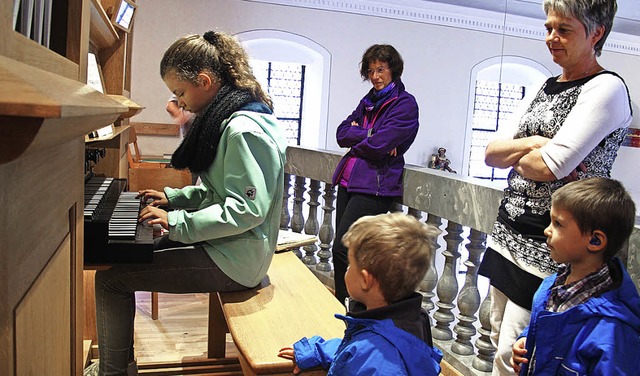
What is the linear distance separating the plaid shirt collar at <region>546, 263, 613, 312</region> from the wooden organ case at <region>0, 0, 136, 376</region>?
1.16 m

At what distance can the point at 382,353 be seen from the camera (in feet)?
4.69

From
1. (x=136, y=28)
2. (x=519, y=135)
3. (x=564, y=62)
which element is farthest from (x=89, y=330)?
(x=136, y=28)

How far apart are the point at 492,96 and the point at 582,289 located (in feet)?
36.0

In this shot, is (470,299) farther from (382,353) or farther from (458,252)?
(382,353)

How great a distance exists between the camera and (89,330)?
296 centimetres

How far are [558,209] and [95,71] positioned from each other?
2.27 m

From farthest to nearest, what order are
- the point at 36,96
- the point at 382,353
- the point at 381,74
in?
1. the point at 381,74
2. the point at 382,353
3. the point at 36,96

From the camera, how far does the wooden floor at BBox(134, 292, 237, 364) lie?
3074mm

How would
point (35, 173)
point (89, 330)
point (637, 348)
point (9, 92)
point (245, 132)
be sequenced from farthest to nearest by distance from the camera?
point (89, 330) → point (245, 132) → point (637, 348) → point (35, 173) → point (9, 92)

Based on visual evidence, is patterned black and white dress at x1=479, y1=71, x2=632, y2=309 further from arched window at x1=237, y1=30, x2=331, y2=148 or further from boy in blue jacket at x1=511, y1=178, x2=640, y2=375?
arched window at x1=237, y1=30, x2=331, y2=148

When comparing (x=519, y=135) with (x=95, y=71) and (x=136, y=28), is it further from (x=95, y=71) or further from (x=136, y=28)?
(x=136, y=28)

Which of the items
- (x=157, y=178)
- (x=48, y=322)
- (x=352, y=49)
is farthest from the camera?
(x=352, y=49)

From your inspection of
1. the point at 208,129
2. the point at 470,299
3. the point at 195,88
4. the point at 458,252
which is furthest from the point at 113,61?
the point at 470,299

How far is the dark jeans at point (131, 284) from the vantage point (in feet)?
6.90
